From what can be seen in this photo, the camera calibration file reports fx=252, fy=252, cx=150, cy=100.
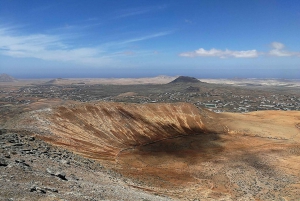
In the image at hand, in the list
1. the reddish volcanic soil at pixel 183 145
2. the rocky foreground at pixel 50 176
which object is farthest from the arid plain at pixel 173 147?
the rocky foreground at pixel 50 176

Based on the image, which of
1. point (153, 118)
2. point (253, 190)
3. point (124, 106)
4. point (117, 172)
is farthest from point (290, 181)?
point (124, 106)

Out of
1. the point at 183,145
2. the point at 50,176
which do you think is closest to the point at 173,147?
the point at 183,145

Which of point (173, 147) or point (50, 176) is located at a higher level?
point (50, 176)

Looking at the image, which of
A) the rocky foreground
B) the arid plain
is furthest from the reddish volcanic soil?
the rocky foreground

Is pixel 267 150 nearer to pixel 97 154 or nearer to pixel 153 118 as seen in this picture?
pixel 153 118

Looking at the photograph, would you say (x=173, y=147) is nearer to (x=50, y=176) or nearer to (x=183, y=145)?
(x=183, y=145)

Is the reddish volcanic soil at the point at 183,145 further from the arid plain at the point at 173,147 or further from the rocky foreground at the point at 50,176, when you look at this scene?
the rocky foreground at the point at 50,176
